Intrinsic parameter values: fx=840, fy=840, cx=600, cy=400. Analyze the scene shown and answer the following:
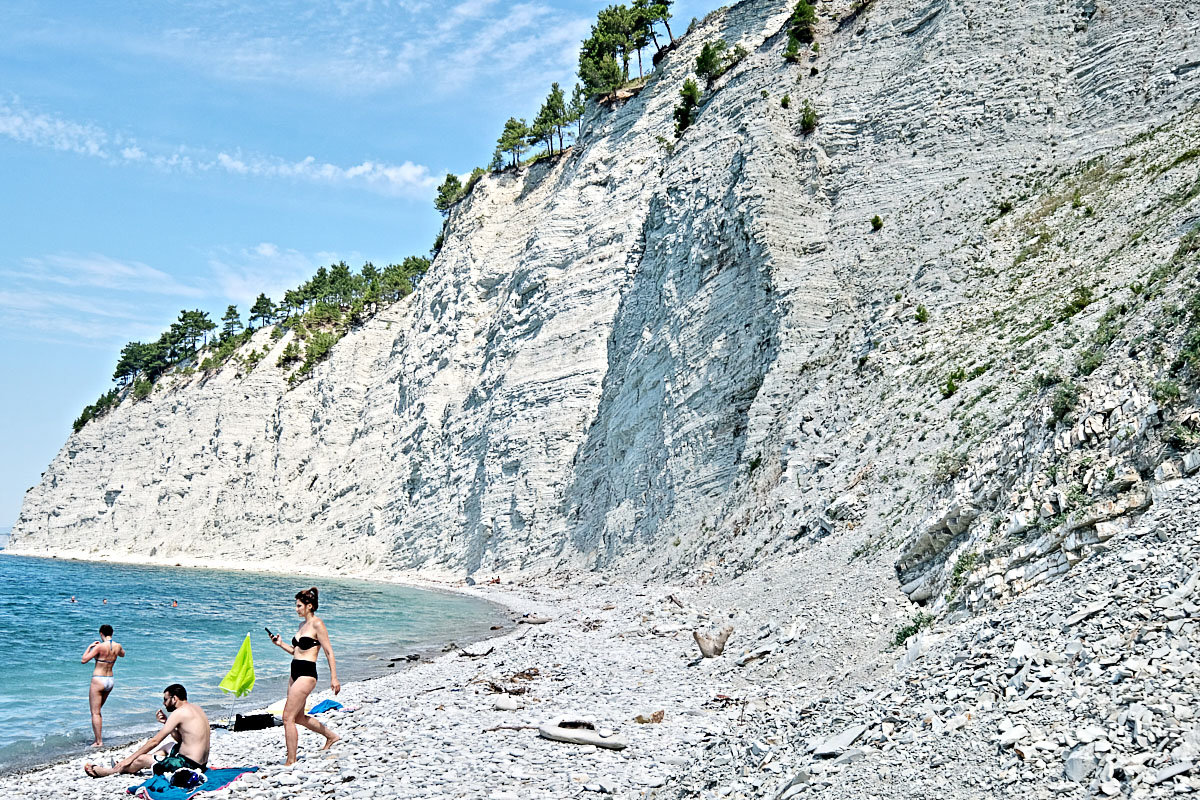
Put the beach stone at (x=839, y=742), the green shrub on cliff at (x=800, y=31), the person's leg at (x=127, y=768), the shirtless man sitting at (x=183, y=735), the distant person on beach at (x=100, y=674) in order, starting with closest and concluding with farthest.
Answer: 1. the beach stone at (x=839, y=742)
2. the shirtless man sitting at (x=183, y=735)
3. the person's leg at (x=127, y=768)
4. the distant person on beach at (x=100, y=674)
5. the green shrub on cliff at (x=800, y=31)

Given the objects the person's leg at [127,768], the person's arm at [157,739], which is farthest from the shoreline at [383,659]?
the person's arm at [157,739]

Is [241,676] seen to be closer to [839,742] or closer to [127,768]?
[127,768]

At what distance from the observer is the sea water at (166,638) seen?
50.1 ft

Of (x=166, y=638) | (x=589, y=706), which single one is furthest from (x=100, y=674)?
(x=166, y=638)

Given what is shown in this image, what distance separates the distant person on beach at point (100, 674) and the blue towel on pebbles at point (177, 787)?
4.21m

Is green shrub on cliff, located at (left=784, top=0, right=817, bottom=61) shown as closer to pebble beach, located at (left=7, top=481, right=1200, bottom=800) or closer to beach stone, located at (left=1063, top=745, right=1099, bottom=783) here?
pebble beach, located at (left=7, top=481, right=1200, bottom=800)

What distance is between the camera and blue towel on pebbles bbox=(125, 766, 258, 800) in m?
8.79

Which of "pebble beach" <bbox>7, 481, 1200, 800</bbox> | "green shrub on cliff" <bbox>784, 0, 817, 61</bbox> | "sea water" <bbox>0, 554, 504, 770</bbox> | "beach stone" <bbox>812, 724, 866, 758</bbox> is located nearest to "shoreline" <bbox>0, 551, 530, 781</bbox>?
"sea water" <bbox>0, 554, 504, 770</bbox>

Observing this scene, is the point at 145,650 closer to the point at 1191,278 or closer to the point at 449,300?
the point at 1191,278

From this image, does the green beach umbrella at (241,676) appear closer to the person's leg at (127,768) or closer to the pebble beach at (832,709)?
the pebble beach at (832,709)

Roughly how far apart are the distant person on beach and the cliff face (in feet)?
41.7

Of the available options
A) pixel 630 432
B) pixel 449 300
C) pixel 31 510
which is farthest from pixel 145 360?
pixel 630 432

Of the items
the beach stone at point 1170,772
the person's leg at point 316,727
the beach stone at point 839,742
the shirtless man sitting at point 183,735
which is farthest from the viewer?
the person's leg at point 316,727

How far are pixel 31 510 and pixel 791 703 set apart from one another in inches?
4045
